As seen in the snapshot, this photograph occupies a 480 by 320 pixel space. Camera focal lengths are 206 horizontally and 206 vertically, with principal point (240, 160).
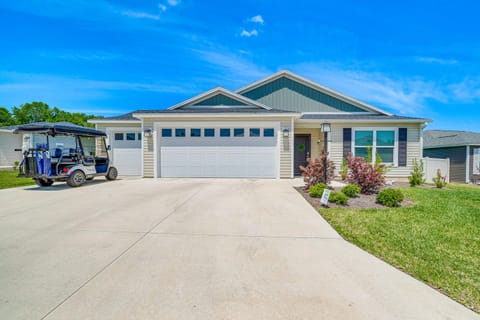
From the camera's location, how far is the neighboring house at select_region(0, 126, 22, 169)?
15337mm

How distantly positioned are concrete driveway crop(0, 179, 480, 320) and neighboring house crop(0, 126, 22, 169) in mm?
16974

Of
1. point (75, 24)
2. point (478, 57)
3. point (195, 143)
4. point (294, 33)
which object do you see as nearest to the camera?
point (75, 24)

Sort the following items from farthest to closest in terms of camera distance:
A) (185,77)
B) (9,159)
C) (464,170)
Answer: (9,159) → (185,77) → (464,170)

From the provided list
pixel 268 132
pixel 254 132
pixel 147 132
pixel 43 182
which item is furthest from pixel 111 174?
pixel 268 132

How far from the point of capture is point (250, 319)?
1592 millimetres

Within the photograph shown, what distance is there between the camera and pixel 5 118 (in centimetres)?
3134

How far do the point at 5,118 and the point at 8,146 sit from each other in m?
24.5

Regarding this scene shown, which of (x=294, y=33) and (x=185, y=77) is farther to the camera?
(x=185, y=77)

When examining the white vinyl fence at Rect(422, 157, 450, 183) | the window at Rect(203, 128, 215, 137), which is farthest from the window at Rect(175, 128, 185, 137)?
the white vinyl fence at Rect(422, 157, 450, 183)

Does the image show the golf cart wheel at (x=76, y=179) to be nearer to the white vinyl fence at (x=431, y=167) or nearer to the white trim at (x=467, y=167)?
the white vinyl fence at (x=431, y=167)

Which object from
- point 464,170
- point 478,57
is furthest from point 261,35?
point 464,170

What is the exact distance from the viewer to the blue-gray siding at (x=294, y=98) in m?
11.9

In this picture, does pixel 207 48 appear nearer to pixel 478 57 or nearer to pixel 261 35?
pixel 261 35

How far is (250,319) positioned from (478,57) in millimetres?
18910
